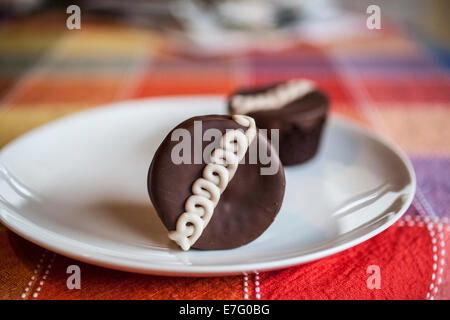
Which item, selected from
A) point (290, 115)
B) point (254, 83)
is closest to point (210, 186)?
point (290, 115)

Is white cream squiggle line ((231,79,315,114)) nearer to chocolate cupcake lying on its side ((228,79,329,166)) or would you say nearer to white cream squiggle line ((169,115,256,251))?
chocolate cupcake lying on its side ((228,79,329,166))

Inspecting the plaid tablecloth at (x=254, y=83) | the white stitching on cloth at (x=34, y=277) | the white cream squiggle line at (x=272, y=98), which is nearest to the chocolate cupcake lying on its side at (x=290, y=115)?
the white cream squiggle line at (x=272, y=98)

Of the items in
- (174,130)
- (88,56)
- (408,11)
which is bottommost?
(408,11)

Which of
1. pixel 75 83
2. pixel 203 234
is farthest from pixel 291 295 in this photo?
pixel 75 83

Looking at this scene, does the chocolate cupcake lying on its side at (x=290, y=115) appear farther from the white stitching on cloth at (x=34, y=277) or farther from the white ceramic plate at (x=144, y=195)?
the white stitching on cloth at (x=34, y=277)

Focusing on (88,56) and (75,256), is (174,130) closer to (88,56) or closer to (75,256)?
(75,256)

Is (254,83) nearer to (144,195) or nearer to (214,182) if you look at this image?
(144,195)
